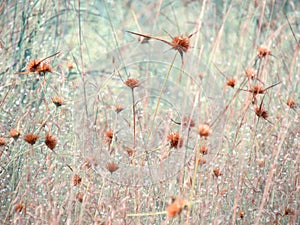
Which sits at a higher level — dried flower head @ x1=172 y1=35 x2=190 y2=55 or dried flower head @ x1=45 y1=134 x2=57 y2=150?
dried flower head @ x1=172 y1=35 x2=190 y2=55

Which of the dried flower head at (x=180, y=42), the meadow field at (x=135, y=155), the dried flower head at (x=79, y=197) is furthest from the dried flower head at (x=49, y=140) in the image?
the dried flower head at (x=180, y=42)

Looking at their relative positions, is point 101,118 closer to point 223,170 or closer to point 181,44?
point 223,170

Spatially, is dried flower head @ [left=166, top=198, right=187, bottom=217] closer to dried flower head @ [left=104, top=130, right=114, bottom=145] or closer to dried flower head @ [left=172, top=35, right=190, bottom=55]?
dried flower head @ [left=172, top=35, right=190, bottom=55]

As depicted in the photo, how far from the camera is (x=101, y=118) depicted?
8.48ft

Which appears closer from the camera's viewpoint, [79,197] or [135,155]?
[79,197]

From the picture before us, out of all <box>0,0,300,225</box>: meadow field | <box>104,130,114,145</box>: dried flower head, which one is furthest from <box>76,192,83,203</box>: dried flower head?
<box>104,130,114,145</box>: dried flower head

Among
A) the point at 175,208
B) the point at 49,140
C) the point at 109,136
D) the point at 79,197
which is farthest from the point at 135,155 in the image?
the point at 175,208

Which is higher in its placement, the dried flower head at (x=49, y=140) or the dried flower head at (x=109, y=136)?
the dried flower head at (x=49, y=140)

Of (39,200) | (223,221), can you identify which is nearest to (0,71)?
(39,200)

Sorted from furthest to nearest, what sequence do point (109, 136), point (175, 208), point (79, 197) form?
point (109, 136), point (79, 197), point (175, 208)

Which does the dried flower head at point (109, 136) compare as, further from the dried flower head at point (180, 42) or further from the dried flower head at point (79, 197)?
the dried flower head at point (180, 42)

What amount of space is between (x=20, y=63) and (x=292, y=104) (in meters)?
1.18

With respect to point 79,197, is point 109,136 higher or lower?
higher

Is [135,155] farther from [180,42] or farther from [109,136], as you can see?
A: [180,42]
